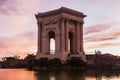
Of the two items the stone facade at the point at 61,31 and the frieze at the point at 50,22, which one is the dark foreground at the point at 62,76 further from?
the frieze at the point at 50,22

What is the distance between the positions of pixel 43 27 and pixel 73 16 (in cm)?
913

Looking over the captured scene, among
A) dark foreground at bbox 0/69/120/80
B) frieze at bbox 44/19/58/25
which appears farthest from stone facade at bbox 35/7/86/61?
dark foreground at bbox 0/69/120/80

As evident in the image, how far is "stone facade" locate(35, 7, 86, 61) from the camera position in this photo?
233 feet

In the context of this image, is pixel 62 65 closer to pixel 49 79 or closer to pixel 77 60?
pixel 77 60

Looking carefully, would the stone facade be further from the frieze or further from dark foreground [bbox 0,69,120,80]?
dark foreground [bbox 0,69,120,80]

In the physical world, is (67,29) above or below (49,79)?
above

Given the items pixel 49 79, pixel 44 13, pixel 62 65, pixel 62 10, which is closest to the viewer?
pixel 49 79

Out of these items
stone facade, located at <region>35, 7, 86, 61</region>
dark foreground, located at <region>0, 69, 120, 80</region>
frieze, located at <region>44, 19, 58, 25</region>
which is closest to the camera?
dark foreground, located at <region>0, 69, 120, 80</region>

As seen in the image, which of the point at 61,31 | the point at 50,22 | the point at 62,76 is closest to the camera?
the point at 62,76

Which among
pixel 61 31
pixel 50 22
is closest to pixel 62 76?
pixel 61 31

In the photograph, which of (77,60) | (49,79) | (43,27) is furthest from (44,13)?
(49,79)

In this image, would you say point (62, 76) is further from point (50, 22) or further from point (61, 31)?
point (50, 22)

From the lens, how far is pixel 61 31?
71312mm

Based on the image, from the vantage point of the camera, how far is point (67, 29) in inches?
2859
